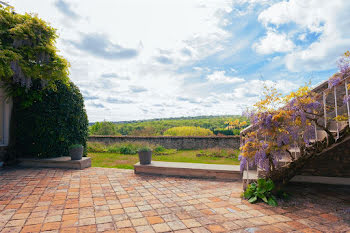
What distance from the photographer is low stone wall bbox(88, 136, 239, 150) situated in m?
9.92

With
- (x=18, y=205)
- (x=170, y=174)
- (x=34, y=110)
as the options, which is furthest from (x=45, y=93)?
(x=170, y=174)

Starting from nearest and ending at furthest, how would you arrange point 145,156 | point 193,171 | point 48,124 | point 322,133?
point 322,133 → point 193,171 → point 145,156 → point 48,124

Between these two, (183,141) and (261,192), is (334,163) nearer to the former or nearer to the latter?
(261,192)

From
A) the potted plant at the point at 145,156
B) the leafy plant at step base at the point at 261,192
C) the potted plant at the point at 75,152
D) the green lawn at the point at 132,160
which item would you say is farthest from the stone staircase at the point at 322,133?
the potted plant at the point at 75,152

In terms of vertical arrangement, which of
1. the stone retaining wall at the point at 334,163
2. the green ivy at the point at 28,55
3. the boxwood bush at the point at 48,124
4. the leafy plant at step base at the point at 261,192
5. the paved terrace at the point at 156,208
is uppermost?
the green ivy at the point at 28,55

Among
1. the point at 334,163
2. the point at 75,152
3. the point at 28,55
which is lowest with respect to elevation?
the point at 334,163

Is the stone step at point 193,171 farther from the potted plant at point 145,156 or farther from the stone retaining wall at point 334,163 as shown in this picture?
the stone retaining wall at point 334,163

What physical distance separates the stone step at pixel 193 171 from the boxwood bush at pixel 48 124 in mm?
2777

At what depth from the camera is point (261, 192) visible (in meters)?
3.46

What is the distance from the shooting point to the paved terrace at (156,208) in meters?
2.57

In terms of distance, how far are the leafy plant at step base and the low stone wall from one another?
6.34 m

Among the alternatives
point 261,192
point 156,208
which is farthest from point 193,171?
point 156,208

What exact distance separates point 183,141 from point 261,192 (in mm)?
7260

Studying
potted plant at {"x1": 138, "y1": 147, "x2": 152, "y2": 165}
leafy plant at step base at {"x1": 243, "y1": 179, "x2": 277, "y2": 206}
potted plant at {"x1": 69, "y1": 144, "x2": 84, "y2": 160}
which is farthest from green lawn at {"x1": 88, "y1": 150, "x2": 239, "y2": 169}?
leafy plant at step base at {"x1": 243, "y1": 179, "x2": 277, "y2": 206}
